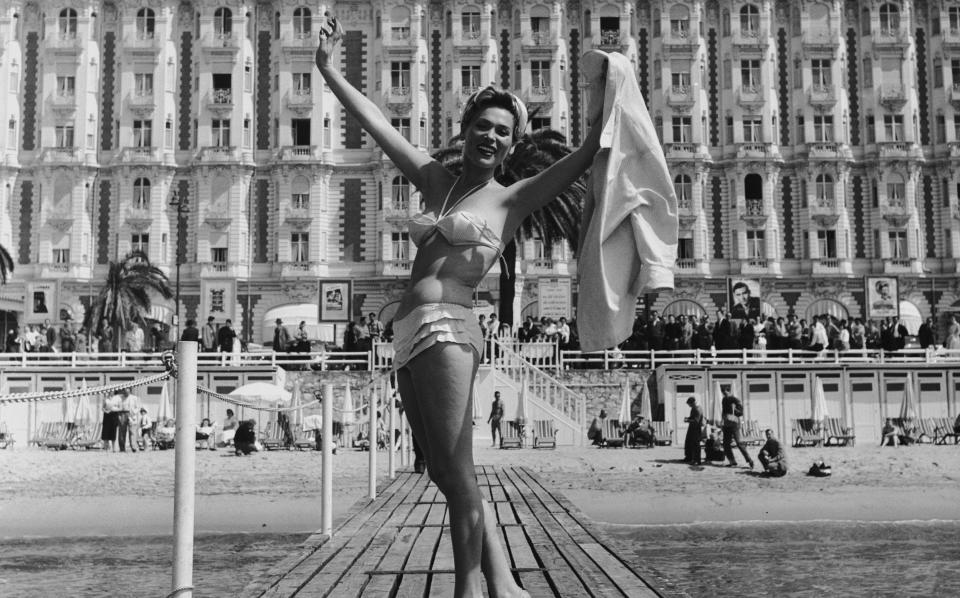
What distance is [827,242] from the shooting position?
48625 mm

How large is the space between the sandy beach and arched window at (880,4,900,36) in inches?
1126

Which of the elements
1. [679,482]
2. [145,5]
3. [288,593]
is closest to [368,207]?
[145,5]

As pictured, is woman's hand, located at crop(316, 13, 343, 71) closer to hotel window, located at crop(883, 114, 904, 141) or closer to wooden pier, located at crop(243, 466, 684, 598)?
wooden pier, located at crop(243, 466, 684, 598)

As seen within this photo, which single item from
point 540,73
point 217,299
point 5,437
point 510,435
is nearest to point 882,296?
point 540,73

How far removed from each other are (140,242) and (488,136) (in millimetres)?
45572

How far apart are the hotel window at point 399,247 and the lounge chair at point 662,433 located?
21594 millimetres

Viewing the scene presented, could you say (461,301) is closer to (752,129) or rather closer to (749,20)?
(752,129)

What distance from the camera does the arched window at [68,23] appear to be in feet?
158

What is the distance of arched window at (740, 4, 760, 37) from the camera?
4928 centimetres

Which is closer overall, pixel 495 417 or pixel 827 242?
pixel 495 417

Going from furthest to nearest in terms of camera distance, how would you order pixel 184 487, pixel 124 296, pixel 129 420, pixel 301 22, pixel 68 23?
pixel 301 22 → pixel 68 23 → pixel 124 296 → pixel 129 420 → pixel 184 487

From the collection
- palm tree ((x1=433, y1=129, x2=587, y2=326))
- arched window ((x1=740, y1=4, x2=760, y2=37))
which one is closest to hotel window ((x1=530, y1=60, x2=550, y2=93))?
arched window ((x1=740, y1=4, x2=760, y2=37))

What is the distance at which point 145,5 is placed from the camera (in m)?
48.3

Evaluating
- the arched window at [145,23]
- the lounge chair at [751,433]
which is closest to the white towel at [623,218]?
the lounge chair at [751,433]
